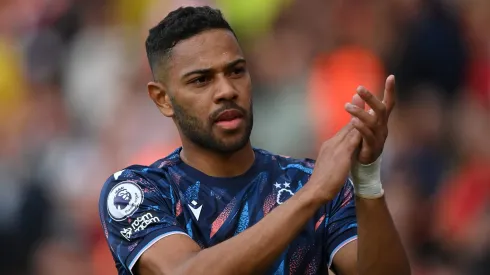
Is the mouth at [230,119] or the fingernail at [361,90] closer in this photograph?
the fingernail at [361,90]

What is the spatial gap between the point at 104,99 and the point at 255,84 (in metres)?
1.45

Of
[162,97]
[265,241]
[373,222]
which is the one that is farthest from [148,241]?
[373,222]

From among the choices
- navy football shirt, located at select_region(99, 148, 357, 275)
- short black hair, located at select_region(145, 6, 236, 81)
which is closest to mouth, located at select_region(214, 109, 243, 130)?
navy football shirt, located at select_region(99, 148, 357, 275)

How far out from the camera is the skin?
350 centimetres

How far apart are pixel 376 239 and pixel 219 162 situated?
89 centimetres

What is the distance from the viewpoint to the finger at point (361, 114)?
3.58m

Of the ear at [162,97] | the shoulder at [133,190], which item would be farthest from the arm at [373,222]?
the ear at [162,97]

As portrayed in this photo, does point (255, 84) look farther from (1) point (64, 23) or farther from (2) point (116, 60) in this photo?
(1) point (64, 23)

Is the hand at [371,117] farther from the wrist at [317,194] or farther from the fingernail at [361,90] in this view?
the wrist at [317,194]

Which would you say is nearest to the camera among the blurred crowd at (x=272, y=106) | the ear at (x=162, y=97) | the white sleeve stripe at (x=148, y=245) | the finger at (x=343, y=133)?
the finger at (x=343, y=133)

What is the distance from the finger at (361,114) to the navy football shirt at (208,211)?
0.64 m

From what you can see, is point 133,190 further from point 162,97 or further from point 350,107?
point 350,107

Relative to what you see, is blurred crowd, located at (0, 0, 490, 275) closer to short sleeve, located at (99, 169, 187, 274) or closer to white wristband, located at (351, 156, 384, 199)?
white wristband, located at (351, 156, 384, 199)

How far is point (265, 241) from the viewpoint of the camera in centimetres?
347
